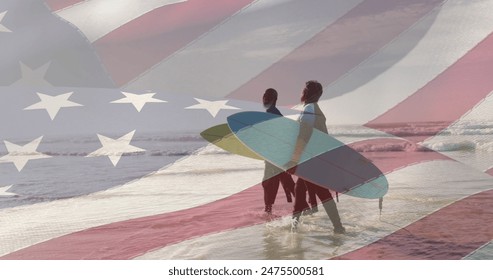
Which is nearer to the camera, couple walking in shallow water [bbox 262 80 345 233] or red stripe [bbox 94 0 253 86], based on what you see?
couple walking in shallow water [bbox 262 80 345 233]

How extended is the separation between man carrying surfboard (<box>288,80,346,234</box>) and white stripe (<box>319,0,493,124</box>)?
2.4 inches

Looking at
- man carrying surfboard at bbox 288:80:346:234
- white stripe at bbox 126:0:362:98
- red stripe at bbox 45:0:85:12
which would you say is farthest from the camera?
red stripe at bbox 45:0:85:12

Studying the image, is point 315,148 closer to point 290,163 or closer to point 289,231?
point 290,163

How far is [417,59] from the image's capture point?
2498 mm

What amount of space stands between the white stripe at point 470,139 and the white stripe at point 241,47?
70cm

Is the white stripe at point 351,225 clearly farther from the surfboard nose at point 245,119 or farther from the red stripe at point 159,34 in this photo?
the red stripe at point 159,34

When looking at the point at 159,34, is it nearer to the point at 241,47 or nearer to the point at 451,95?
the point at 241,47

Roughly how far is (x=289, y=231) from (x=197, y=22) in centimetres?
103

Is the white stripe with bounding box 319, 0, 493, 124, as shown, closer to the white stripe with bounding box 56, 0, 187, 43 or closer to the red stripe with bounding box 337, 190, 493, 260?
the red stripe with bounding box 337, 190, 493, 260

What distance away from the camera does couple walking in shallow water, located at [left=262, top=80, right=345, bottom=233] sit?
2.42 metres

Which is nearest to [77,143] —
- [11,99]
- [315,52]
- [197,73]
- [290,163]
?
[11,99]

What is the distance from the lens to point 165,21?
262 cm

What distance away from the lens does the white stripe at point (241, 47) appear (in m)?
2.56

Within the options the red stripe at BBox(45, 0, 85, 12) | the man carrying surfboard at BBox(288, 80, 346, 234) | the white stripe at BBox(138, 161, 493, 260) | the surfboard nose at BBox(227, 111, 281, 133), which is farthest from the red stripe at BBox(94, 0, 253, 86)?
the white stripe at BBox(138, 161, 493, 260)
